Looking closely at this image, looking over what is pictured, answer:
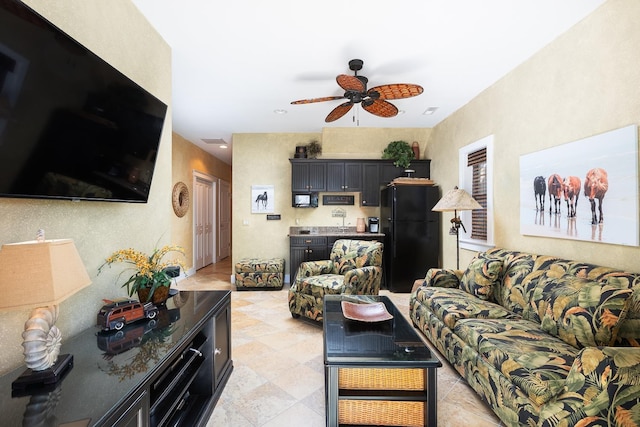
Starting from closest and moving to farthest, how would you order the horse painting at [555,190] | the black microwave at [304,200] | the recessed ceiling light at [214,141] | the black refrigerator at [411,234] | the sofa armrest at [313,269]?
the horse painting at [555,190] → the sofa armrest at [313,269] → the black refrigerator at [411,234] → the black microwave at [304,200] → the recessed ceiling light at [214,141]

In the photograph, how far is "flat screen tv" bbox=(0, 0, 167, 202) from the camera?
1045 millimetres

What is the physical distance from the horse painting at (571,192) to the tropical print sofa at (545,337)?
416 mm

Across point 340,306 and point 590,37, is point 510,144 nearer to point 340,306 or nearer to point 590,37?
point 590,37

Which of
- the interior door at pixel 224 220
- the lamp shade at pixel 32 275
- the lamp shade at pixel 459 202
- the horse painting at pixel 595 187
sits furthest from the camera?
the interior door at pixel 224 220

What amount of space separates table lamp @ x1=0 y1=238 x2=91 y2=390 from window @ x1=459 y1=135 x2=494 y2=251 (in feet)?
12.0

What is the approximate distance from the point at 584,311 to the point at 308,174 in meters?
3.88


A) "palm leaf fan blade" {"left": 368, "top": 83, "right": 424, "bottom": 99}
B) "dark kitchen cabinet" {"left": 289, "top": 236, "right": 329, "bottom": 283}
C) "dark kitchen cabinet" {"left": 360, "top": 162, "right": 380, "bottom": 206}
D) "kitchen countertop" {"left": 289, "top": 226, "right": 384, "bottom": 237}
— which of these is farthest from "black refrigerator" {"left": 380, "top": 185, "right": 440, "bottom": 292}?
"palm leaf fan blade" {"left": 368, "top": 83, "right": 424, "bottom": 99}

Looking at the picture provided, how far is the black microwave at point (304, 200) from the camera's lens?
503cm

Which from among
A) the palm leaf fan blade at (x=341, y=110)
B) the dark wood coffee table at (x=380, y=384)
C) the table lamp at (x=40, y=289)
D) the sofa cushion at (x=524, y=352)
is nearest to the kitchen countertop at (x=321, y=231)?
the palm leaf fan blade at (x=341, y=110)

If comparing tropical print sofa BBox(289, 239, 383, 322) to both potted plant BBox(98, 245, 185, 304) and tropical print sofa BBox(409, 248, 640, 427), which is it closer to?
tropical print sofa BBox(409, 248, 640, 427)

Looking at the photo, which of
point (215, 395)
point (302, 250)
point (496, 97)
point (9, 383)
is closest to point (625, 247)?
point (496, 97)

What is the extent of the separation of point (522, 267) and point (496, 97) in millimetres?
1924

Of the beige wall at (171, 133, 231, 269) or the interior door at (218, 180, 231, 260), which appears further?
the interior door at (218, 180, 231, 260)

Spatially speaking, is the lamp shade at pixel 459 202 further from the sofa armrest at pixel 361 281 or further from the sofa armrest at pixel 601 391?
the sofa armrest at pixel 601 391
